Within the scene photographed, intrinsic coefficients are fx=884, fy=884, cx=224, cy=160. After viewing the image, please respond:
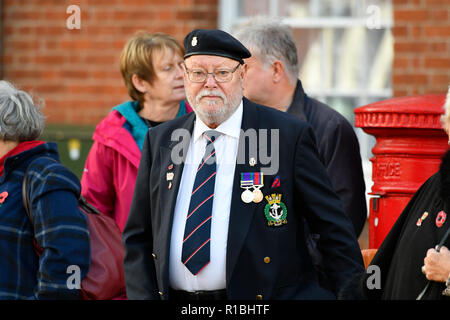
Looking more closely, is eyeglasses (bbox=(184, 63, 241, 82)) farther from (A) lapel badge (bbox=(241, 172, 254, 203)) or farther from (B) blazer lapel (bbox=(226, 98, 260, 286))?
(A) lapel badge (bbox=(241, 172, 254, 203))

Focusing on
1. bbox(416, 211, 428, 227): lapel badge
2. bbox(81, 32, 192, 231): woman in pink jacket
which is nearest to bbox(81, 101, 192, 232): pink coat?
bbox(81, 32, 192, 231): woman in pink jacket

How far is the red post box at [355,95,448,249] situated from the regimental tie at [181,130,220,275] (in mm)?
1036

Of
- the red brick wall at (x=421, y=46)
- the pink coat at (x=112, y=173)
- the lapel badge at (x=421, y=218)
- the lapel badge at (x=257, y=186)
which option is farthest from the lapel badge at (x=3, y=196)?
the red brick wall at (x=421, y=46)

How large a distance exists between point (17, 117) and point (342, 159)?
1.83m

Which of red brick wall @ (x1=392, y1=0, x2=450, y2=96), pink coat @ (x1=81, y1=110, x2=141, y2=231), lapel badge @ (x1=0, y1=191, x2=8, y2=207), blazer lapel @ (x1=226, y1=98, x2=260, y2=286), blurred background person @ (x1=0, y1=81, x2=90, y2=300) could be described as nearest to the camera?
blazer lapel @ (x1=226, y1=98, x2=260, y2=286)

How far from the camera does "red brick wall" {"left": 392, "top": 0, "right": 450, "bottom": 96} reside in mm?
7566

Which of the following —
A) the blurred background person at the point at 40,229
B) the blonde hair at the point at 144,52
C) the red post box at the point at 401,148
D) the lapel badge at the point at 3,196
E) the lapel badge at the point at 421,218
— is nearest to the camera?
the lapel badge at the point at 421,218

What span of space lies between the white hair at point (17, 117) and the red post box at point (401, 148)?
1.67m

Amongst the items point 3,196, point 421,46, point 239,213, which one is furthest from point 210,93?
point 421,46

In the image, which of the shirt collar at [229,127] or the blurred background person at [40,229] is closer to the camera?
the shirt collar at [229,127]

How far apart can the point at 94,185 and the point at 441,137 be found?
80.1 inches

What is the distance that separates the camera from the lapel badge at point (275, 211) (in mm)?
3770

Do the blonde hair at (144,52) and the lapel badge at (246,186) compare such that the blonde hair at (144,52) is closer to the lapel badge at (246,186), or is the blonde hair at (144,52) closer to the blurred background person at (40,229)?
the blurred background person at (40,229)
